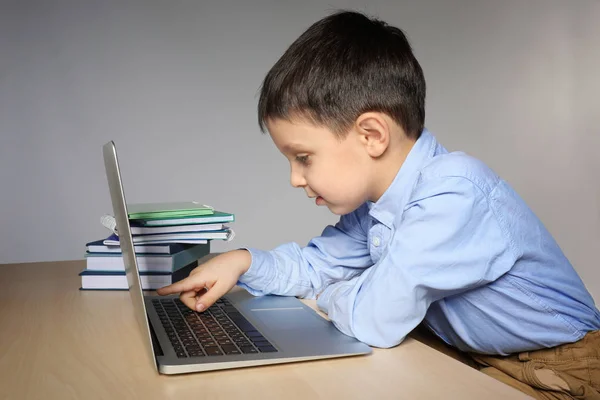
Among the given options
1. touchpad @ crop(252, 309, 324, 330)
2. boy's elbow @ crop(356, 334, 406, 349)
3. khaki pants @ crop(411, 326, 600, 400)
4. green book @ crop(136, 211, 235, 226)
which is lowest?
khaki pants @ crop(411, 326, 600, 400)

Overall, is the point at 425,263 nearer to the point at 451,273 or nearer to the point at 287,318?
the point at 451,273

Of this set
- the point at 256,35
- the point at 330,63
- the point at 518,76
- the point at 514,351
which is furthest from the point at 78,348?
the point at 518,76

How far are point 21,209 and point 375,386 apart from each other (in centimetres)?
268

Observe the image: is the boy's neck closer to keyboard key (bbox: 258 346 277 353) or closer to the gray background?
keyboard key (bbox: 258 346 277 353)

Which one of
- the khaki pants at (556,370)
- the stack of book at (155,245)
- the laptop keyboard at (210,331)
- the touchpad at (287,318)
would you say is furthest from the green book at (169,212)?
the khaki pants at (556,370)

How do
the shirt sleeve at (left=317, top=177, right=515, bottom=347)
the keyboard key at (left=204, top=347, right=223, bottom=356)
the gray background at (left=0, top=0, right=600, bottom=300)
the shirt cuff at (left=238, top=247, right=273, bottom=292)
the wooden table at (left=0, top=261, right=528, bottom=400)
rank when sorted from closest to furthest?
1. the wooden table at (left=0, top=261, right=528, bottom=400)
2. the keyboard key at (left=204, top=347, right=223, bottom=356)
3. the shirt sleeve at (left=317, top=177, right=515, bottom=347)
4. the shirt cuff at (left=238, top=247, right=273, bottom=292)
5. the gray background at (left=0, top=0, right=600, bottom=300)

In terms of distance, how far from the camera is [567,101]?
374cm

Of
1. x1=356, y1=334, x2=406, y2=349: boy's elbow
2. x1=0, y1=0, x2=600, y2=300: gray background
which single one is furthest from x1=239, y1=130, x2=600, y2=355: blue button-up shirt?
x1=0, y1=0, x2=600, y2=300: gray background

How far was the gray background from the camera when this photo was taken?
119 inches

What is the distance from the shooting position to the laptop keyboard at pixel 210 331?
2.70 feet

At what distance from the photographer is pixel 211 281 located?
1.15 metres

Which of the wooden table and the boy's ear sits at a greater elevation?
the boy's ear

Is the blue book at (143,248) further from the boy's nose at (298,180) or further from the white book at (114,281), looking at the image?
the boy's nose at (298,180)

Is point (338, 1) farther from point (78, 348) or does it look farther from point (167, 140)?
point (78, 348)
